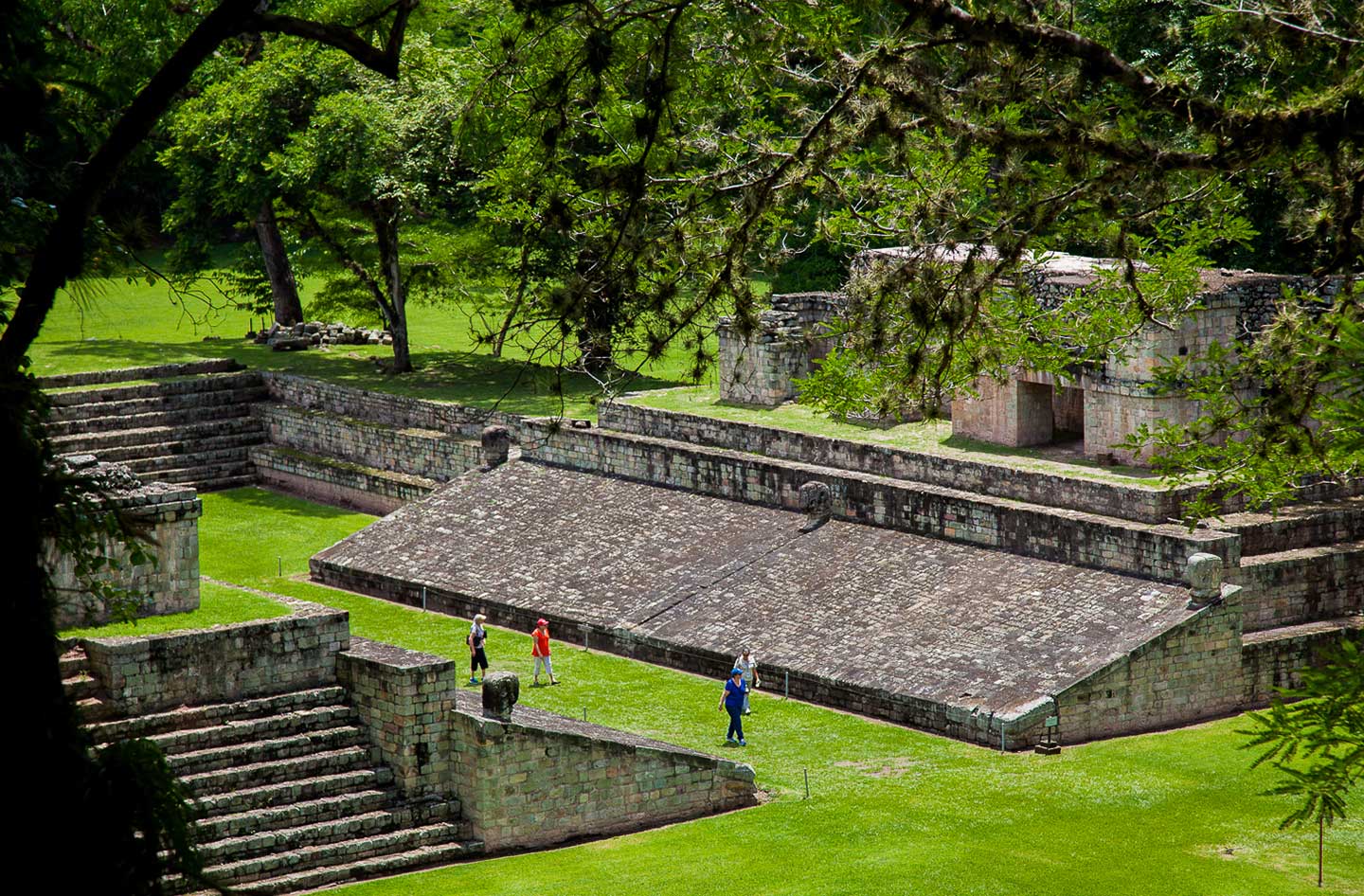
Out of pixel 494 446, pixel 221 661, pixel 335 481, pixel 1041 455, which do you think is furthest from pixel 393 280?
pixel 221 661

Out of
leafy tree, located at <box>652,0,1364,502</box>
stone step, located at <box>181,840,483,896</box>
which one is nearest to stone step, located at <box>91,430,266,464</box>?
stone step, located at <box>181,840,483,896</box>

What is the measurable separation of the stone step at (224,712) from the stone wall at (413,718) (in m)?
0.45

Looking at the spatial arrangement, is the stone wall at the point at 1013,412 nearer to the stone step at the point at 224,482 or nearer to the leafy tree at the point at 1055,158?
the leafy tree at the point at 1055,158

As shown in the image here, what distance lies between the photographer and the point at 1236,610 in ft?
66.4

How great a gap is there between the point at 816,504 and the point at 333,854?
31.5 ft

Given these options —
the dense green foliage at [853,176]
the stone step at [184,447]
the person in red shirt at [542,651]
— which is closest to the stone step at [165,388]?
the stone step at [184,447]

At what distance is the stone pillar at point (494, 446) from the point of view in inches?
1125

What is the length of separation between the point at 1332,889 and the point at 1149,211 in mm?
8019

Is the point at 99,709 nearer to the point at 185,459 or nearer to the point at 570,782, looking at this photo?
the point at 570,782

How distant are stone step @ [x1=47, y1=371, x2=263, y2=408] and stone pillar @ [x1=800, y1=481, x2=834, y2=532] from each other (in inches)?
504

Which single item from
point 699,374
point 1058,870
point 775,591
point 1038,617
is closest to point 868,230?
point 699,374

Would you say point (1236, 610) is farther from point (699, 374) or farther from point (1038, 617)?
point (699, 374)

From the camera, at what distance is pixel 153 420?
105 ft

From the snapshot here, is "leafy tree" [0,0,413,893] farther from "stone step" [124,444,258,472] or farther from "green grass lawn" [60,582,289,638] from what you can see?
"stone step" [124,444,258,472]
